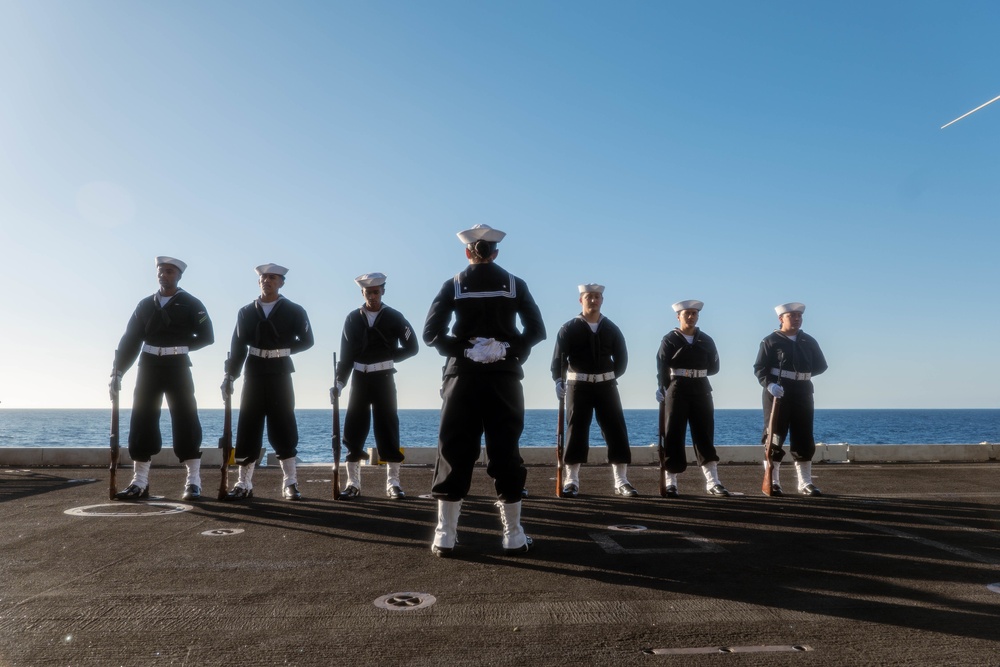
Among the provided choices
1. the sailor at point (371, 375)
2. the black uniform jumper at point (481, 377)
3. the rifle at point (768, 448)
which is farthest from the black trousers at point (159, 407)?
the rifle at point (768, 448)

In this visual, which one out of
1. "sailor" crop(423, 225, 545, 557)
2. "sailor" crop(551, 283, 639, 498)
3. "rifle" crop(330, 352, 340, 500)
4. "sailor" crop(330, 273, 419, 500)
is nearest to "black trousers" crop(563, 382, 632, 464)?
"sailor" crop(551, 283, 639, 498)

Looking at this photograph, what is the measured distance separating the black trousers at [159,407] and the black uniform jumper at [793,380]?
21.4 feet

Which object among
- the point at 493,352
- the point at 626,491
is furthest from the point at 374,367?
the point at 493,352

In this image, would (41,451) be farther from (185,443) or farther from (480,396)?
(480,396)

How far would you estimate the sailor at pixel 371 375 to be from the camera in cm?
818

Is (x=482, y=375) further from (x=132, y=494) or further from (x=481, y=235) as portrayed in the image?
(x=132, y=494)

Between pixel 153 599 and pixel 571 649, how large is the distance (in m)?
2.20

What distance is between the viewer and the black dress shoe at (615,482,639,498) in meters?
8.23

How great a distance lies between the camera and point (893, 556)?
16.2 ft

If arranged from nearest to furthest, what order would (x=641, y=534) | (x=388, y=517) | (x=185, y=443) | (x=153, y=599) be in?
(x=153, y=599)
(x=641, y=534)
(x=388, y=517)
(x=185, y=443)

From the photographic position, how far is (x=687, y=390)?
346 inches

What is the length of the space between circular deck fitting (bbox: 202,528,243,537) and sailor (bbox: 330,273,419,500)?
2.32 metres

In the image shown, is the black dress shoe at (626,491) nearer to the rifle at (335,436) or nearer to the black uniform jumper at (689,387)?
the black uniform jumper at (689,387)

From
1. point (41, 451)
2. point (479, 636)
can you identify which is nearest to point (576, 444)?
point (479, 636)
